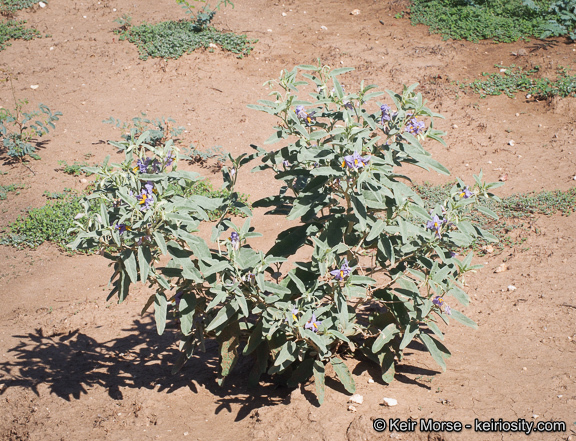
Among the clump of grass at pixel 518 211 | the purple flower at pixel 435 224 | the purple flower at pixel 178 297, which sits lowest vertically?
the clump of grass at pixel 518 211

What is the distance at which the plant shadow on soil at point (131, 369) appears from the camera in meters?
3.40

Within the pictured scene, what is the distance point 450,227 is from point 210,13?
751cm

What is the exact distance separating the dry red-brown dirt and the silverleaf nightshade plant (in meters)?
0.34

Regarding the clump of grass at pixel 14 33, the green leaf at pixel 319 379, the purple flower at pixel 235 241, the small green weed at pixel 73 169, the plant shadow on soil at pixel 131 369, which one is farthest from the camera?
the clump of grass at pixel 14 33

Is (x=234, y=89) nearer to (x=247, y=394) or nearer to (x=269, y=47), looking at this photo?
(x=269, y=47)

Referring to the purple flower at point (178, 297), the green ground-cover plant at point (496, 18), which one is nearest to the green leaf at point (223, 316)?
the purple flower at point (178, 297)

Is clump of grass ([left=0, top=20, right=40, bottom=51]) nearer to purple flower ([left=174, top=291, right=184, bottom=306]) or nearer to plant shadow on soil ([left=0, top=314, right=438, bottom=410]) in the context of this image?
plant shadow on soil ([left=0, top=314, right=438, bottom=410])

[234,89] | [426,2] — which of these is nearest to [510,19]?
[426,2]

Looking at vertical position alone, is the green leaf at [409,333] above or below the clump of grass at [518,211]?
above

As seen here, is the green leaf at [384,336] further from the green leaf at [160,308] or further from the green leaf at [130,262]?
the green leaf at [130,262]

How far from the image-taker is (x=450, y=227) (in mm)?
2943

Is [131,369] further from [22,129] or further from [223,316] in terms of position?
[22,129]

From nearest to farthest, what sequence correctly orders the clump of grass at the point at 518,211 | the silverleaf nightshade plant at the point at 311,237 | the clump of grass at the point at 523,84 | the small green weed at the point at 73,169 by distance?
the silverleaf nightshade plant at the point at 311,237 < the clump of grass at the point at 518,211 < the small green weed at the point at 73,169 < the clump of grass at the point at 523,84

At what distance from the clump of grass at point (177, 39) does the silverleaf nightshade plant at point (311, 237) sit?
6.16 m
